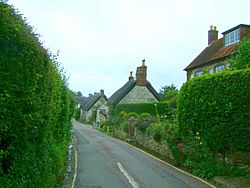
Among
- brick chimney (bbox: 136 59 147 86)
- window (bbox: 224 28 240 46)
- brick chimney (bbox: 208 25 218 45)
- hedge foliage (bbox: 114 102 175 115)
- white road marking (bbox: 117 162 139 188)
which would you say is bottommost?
white road marking (bbox: 117 162 139 188)

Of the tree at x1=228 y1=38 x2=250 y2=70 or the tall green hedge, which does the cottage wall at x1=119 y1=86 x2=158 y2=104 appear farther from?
the tall green hedge

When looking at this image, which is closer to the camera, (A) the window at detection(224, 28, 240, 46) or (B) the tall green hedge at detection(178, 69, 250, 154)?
(B) the tall green hedge at detection(178, 69, 250, 154)

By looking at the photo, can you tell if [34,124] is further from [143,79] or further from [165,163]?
[143,79]

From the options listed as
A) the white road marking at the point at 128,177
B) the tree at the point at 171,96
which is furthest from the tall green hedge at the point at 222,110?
the tree at the point at 171,96

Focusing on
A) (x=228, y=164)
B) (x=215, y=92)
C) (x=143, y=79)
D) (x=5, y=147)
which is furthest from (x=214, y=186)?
(x=143, y=79)

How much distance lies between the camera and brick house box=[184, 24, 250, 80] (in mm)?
33125

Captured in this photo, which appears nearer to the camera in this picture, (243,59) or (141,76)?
(243,59)

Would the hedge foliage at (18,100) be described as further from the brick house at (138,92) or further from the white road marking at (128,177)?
the brick house at (138,92)

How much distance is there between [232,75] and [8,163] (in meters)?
10.2

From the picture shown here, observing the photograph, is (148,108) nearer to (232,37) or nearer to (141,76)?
(141,76)

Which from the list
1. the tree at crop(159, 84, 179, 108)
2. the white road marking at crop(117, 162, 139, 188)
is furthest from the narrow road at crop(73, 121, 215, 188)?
the tree at crop(159, 84, 179, 108)

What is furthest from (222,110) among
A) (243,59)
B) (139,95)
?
(139,95)

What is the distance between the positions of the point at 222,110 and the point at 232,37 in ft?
74.2

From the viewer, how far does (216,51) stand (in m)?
37.7
